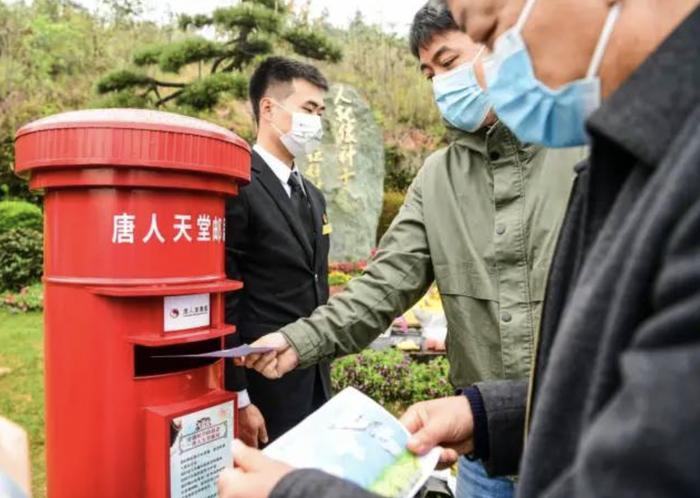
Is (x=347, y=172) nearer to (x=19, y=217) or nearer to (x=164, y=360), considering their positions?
(x=19, y=217)

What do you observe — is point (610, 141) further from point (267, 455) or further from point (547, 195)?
point (547, 195)

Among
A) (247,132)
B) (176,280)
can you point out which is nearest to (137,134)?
(176,280)

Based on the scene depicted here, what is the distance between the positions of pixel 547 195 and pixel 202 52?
8486mm

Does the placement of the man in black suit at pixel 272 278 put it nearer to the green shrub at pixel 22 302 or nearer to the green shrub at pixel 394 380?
the green shrub at pixel 394 380

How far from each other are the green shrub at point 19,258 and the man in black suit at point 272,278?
708 cm

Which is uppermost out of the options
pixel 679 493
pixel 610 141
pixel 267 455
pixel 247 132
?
pixel 247 132

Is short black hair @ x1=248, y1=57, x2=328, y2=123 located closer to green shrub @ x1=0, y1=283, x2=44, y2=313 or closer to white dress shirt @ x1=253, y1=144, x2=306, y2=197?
white dress shirt @ x1=253, y1=144, x2=306, y2=197

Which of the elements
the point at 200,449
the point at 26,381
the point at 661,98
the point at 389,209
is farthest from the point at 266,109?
the point at 389,209

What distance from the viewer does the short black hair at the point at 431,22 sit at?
212cm

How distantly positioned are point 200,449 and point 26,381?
14.3ft

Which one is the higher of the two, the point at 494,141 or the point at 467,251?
the point at 494,141

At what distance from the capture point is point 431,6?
7.03 feet

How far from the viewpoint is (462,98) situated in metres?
2.02

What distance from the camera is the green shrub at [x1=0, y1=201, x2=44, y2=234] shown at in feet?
29.7
